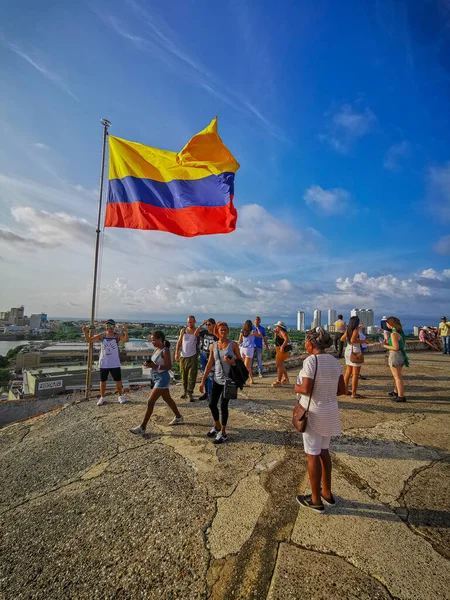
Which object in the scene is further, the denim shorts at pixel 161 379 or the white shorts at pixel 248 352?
the white shorts at pixel 248 352

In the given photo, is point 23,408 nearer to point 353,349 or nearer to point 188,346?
point 188,346

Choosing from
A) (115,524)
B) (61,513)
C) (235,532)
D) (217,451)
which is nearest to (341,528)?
(235,532)

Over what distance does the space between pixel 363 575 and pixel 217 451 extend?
7.23 ft

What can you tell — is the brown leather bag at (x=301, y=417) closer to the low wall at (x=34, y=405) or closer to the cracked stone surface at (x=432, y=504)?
the cracked stone surface at (x=432, y=504)

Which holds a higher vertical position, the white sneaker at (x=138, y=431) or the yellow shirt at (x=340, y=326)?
the yellow shirt at (x=340, y=326)

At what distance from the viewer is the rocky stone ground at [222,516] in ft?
6.26

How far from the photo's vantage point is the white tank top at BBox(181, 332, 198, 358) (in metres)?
6.25

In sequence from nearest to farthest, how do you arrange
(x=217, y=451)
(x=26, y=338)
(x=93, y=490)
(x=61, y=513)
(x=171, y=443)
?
1. (x=61, y=513)
2. (x=93, y=490)
3. (x=217, y=451)
4. (x=171, y=443)
5. (x=26, y=338)

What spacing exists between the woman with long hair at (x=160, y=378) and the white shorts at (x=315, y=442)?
2.67 metres

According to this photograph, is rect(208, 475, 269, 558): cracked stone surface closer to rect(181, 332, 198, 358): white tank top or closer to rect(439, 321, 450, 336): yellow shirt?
rect(181, 332, 198, 358): white tank top

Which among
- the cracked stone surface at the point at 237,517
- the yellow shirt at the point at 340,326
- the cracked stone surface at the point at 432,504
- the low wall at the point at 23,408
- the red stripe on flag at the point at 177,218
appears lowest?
the low wall at the point at 23,408

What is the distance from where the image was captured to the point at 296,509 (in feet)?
8.45

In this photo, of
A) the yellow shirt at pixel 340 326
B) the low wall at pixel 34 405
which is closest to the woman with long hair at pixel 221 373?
the low wall at pixel 34 405

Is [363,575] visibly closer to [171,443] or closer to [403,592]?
[403,592]
